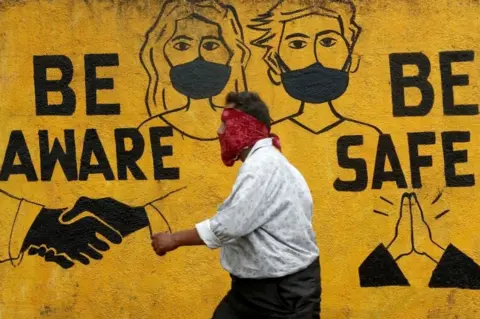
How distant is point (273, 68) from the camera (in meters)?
5.62

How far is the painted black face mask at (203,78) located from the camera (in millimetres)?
5652

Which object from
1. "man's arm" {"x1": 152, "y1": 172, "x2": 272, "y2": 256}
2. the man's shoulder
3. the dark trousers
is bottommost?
the dark trousers

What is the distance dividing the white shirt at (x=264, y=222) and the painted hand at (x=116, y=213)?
1923 mm

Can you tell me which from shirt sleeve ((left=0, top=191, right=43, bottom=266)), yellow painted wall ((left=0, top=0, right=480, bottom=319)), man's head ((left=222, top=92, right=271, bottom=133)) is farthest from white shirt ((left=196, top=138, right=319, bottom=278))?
shirt sleeve ((left=0, top=191, right=43, bottom=266))

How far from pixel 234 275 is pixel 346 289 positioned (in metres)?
1.92

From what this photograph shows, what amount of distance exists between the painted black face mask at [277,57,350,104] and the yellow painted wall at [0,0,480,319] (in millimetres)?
41

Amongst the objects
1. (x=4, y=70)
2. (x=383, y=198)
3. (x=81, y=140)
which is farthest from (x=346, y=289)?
(x=4, y=70)

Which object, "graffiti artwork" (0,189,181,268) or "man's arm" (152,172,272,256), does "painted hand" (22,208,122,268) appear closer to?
"graffiti artwork" (0,189,181,268)

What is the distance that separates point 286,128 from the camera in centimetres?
561

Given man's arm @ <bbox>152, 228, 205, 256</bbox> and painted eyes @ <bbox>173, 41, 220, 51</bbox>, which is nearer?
man's arm @ <bbox>152, 228, 205, 256</bbox>

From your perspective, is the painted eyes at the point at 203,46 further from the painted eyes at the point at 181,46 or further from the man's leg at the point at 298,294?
the man's leg at the point at 298,294

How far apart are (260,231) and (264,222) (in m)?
0.05

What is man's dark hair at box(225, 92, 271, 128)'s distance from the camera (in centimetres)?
385

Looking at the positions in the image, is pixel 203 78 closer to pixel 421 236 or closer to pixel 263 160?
pixel 421 236
